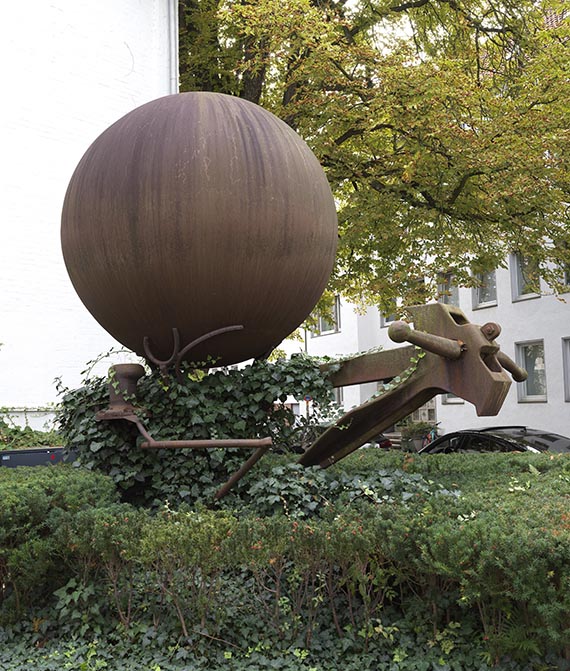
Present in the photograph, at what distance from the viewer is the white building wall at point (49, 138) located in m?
12.3

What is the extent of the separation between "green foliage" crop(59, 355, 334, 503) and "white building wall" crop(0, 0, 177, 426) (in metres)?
6.29

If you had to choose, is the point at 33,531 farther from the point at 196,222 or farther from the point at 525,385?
the point at 525,385

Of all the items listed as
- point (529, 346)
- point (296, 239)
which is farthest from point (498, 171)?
point (529, 346)

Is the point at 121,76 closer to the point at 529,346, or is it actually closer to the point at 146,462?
the point at 146,462

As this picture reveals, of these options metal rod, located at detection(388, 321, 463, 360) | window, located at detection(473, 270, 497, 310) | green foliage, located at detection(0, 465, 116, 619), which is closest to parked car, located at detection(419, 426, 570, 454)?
metal rod, located at detection(388, 321, 463, 360)

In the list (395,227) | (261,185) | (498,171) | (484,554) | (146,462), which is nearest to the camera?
(484,554)

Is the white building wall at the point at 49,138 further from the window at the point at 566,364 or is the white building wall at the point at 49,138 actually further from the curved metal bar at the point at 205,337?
the window at the point at 566,364

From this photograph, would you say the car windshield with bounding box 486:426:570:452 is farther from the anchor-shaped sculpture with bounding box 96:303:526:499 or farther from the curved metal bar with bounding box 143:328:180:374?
the curved metal bar with bounding box 143:328:180:374

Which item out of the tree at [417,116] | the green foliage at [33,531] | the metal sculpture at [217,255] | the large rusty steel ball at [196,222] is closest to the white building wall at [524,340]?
the tree at [417,116]

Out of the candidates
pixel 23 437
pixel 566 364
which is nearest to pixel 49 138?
pixel 23 437

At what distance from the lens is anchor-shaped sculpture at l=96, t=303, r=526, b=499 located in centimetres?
505

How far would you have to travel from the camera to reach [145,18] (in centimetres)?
1420

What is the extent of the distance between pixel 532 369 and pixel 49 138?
667 inches

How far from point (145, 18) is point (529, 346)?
616 inches
